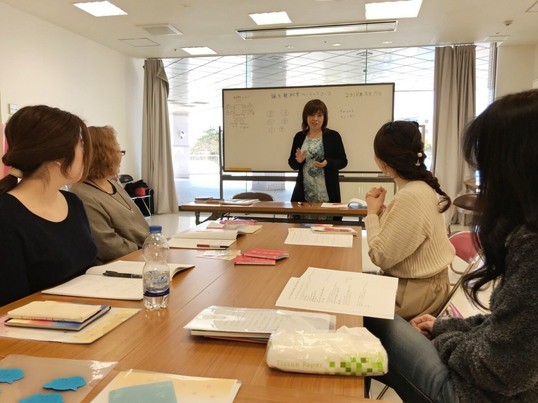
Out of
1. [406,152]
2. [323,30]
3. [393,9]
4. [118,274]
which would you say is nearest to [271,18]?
[323,30]

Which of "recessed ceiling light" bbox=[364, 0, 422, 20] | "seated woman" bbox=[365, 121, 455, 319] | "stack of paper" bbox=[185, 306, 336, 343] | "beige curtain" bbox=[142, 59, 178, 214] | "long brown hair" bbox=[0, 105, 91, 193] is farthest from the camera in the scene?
"beige curtain" bbox=[142, 59, 178, 214]

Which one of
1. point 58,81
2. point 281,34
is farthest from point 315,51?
point 58,81

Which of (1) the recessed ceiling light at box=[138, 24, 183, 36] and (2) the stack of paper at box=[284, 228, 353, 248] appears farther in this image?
(1) the recessed ceiling light at box=[138, 24, 183, 36]

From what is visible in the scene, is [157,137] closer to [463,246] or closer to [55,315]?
[463,246]

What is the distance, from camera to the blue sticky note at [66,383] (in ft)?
2.51

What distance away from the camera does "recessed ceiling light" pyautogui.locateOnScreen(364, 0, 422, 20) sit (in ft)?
→ 14.7

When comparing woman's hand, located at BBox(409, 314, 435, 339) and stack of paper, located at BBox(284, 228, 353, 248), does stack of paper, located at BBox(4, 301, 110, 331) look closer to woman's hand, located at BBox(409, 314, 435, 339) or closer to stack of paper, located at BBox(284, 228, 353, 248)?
woman's hand, located at BBox(409, 314, 435, 339)

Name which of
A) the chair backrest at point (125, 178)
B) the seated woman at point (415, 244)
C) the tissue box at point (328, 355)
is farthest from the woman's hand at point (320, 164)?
the chair backrest at point (125, 178)

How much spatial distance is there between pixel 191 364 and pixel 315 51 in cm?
618

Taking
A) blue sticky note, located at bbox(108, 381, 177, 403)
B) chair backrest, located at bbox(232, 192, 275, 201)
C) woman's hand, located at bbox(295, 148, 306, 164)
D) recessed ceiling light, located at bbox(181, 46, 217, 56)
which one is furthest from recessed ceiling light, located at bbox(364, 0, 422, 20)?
blue sticky note, located at bbox(108, 381, 177, 403)

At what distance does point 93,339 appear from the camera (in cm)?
98

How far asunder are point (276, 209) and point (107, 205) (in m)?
1.68

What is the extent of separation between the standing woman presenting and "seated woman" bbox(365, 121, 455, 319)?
6.44 feet

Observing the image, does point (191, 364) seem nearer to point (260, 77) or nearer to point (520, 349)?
point (520, 349)
